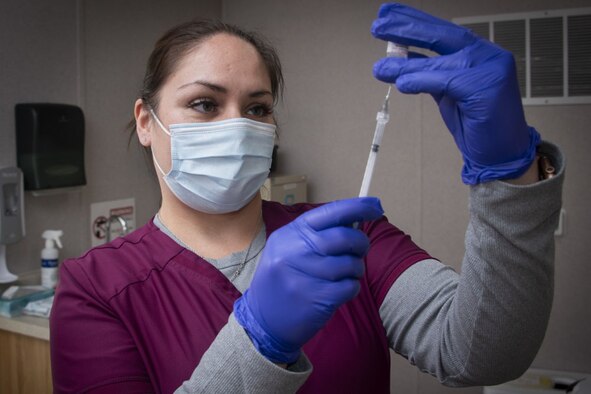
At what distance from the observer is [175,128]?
1.07 meters

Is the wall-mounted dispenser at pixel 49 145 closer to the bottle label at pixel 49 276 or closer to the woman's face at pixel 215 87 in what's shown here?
the bottle label at pixel 49 276

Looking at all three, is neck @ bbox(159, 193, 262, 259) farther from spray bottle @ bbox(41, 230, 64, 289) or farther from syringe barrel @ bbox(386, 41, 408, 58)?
spray bottle @ bbox(41, 230, 64, 289)

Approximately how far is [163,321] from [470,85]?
0.62m

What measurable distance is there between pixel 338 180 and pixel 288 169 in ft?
1.00

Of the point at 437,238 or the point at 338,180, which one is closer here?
the point at 437,238

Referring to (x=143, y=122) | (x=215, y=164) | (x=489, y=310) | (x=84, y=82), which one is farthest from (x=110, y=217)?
(x=489, y=310)

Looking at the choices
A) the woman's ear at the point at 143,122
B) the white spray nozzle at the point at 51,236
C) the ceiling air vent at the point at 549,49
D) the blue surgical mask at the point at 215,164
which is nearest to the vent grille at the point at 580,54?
the ceiling air vent at the point at 549,49

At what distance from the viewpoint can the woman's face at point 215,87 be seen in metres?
1.03

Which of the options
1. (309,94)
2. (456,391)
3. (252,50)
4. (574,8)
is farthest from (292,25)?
(456,391)

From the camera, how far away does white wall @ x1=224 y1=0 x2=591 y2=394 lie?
7.75ft

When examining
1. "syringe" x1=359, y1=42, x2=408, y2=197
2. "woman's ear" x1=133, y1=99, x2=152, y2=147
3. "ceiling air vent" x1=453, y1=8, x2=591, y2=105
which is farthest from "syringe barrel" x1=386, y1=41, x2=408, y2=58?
"ceiling air vent" x1=453, y1=8, x2=591, y2=105

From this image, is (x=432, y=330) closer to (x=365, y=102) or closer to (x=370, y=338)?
(x=370, y=338)

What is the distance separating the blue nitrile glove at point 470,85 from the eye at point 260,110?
1.35 ft

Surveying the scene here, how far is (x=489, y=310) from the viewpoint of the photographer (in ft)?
2.40
